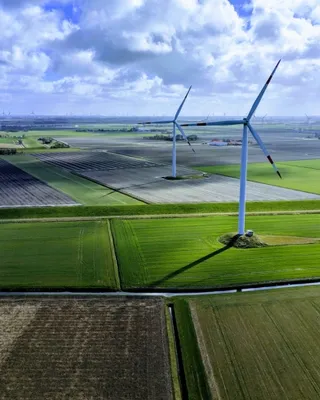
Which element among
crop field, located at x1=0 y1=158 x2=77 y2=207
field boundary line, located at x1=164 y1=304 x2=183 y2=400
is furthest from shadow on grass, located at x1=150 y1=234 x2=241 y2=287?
crop field, located at x1=0 y1=158 x2=77 y2=207

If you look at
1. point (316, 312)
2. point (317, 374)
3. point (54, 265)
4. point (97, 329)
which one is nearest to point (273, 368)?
point (317, 374)

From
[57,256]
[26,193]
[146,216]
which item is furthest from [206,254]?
[26,193]

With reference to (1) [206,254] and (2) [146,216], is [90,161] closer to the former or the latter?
(2) [146,216]

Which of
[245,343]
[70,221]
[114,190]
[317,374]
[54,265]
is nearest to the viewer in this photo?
[317,374]

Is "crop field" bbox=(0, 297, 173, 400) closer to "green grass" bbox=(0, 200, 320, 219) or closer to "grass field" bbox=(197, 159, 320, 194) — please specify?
"green grass" bbox=(0, 200, 320, 219)

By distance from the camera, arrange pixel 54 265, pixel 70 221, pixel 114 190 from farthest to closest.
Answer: pixel 114 190
pixel 70 221
pixel 54 265

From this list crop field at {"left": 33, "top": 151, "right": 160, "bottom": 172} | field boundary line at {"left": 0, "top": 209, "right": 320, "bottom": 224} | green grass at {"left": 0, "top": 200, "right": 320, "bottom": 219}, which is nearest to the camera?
field boundary line at {"left": 0, "top": 209, "right": 320, "bottom": 224}

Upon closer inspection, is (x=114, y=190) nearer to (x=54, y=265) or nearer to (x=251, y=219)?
(x=251, y=219)

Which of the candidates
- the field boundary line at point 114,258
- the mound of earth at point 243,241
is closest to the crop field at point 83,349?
the field boundary line at point 114,258
